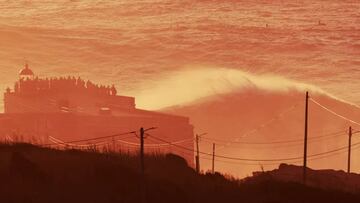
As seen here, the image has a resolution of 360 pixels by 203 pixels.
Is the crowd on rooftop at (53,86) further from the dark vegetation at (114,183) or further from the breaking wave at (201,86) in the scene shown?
the breaking wave at (201,86)

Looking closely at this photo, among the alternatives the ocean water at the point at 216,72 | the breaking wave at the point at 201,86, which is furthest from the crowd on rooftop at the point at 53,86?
the breaking wave at the point at 201,86

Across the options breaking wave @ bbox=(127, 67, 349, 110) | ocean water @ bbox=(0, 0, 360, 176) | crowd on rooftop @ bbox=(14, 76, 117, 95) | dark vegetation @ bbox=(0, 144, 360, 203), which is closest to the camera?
dark vegetation @ bbox=(0, 144, 360, 203)

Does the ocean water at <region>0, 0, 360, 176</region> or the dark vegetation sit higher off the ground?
the ocean water at <region>0, 0, 360, 176</region>

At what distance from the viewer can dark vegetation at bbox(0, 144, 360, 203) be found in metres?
25.3

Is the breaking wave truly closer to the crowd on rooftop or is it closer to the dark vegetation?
the crowd on rooftop

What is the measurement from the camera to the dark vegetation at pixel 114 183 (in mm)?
25328

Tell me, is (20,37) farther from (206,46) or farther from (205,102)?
(205,102)

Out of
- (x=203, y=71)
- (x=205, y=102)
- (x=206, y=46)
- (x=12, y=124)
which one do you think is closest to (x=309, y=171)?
(x=12, y=124)

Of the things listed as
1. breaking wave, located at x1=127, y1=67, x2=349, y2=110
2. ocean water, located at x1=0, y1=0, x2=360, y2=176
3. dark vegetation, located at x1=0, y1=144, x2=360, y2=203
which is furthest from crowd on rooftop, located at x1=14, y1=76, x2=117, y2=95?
breaking wave, located at x1=127, y1=67, x2=349, y2=110

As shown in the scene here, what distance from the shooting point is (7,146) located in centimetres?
3155

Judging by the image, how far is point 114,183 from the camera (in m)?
26.8

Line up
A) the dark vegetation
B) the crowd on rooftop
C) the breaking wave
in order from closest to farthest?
the dark vegetation, the crowd on rooftop, the breaking wave

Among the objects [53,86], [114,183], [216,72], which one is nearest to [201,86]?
[216,72]

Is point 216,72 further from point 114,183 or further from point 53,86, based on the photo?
point 114,183
